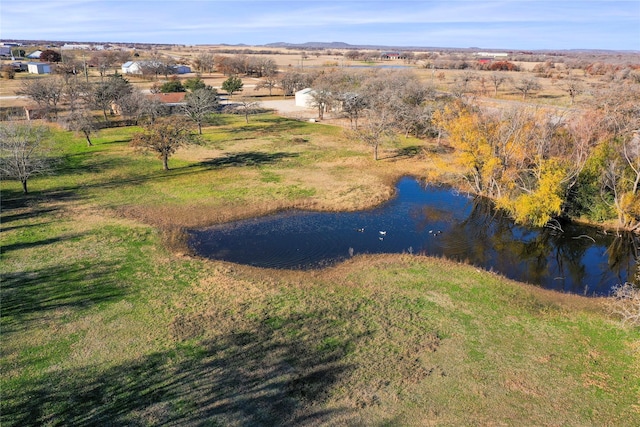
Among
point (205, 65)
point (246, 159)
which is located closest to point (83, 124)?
point (246, 159)

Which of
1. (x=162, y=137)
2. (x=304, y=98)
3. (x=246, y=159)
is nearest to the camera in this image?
(x=162, y=137)

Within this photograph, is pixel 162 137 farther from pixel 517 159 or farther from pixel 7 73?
pixel 7 73

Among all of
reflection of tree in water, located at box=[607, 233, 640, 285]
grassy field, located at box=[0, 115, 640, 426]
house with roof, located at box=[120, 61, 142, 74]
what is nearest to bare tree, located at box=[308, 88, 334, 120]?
grassy field, located at box=[0, 115, 640, 426]

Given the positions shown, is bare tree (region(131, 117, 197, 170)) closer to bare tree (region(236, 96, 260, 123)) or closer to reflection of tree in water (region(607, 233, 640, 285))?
bare tree (region(236, 96, 260, 123))

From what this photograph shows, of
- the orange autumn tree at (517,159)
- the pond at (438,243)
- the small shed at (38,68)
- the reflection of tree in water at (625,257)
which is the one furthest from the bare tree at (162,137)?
the small shed at (38,68)

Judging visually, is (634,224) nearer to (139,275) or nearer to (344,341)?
(344,341)

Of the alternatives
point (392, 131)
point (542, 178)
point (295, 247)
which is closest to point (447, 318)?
point (295, 247)

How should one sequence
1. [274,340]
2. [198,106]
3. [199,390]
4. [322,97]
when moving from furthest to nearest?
[322,97] → [198,106] → [274,340] → [199,390]

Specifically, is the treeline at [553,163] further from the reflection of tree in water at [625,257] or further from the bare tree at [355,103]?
the bare tree at [355,103]
